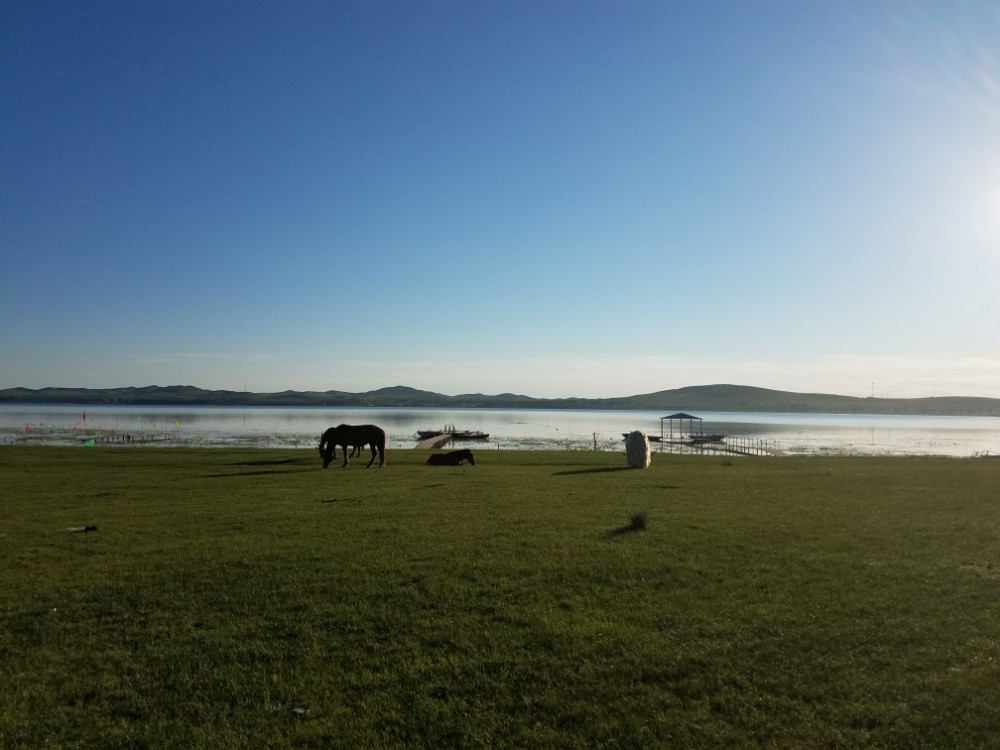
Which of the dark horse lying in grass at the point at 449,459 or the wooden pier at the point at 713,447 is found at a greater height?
the dark horse lying in grass at the point at 449,459

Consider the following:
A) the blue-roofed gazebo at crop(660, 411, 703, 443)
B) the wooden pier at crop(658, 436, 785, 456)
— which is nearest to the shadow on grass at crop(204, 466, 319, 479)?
Result: the wooden pier at crop(658, 436, 785, 456)

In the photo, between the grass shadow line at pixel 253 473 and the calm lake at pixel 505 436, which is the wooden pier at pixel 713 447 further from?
the grass shadow line at pixel 253 473

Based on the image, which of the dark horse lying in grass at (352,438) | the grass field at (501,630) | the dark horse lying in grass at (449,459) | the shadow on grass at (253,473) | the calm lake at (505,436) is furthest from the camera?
the calm lake at (505,436)

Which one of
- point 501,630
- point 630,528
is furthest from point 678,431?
point 501,630

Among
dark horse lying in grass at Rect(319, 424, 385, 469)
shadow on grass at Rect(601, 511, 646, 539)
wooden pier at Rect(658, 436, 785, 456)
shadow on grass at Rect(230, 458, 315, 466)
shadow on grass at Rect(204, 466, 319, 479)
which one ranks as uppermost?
dark horse lying in grass at Rect(319, 424, 385, 469)

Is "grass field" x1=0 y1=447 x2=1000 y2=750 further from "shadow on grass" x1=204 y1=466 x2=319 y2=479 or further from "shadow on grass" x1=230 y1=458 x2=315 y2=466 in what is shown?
"shadow on grass" x1=230 y1=458 x2=315 y2=466

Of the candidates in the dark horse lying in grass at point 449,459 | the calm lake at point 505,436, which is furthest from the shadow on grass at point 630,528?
the calm lake at point 505,436

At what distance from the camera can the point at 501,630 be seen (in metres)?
7.35

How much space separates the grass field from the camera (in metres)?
5.53

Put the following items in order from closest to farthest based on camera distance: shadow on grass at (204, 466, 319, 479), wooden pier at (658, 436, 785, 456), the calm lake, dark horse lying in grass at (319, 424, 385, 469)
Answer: shadow on grass at (204, 466, 319, 479), dark horse lying in grass at (319, 424, 385, 469), wooden pier at (658, 436, 785, 456), the calm lake

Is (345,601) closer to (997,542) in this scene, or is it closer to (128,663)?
(128,663)

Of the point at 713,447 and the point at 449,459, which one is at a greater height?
the point at 449,459

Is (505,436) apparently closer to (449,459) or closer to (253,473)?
(449,459)

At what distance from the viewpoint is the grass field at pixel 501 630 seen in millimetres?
5531
